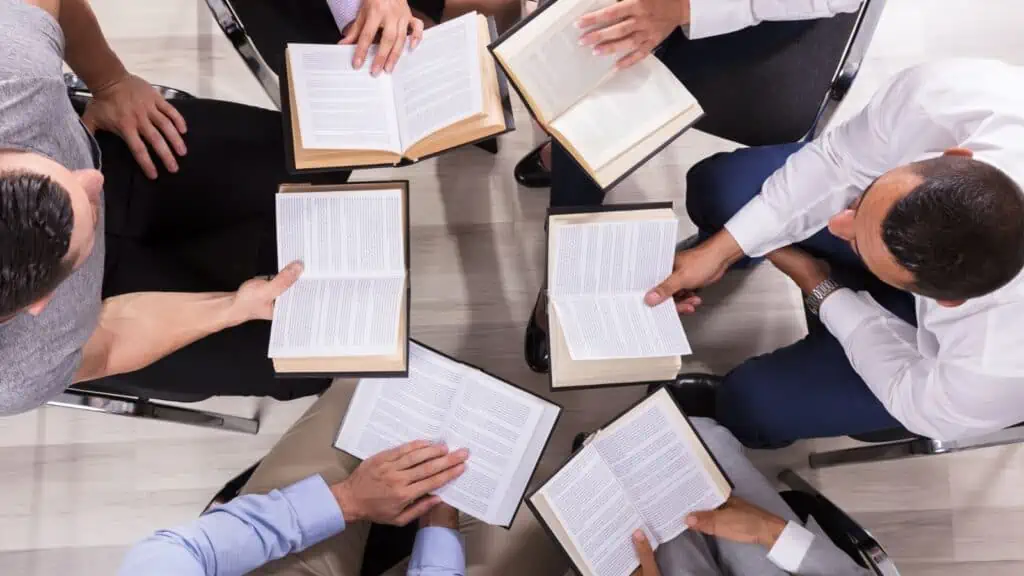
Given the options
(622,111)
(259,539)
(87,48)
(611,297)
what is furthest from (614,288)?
(87,48)

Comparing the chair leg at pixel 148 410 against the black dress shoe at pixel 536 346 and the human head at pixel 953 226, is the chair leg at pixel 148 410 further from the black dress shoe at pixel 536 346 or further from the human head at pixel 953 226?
the human head at pixel 953 226

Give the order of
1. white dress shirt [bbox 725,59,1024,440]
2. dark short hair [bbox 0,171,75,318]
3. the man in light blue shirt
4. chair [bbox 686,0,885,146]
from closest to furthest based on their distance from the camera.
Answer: dark short hair [bbox 0,171,75,318] < white dress shirt [bbox 725,59,1024,440] < the man in light blue shirt < chair [bbox 686,0,885,146]

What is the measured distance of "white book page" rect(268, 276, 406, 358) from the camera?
1.08 meters

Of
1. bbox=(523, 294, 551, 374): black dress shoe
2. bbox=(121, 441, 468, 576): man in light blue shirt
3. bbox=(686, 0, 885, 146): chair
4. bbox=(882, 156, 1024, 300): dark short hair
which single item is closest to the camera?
bbox=(882, 156, 1024, 300): dark short hair

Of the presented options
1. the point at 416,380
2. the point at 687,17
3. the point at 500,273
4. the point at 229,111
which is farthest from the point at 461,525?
the point at 687,17

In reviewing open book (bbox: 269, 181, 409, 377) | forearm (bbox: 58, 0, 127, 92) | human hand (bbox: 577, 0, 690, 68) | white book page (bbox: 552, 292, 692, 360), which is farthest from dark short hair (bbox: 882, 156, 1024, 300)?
forearm (bbox: 58, 0, 127, 92)

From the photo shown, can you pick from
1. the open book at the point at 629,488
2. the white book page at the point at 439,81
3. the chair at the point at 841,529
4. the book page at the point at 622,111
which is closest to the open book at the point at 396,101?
the white book page at the point at 439,81

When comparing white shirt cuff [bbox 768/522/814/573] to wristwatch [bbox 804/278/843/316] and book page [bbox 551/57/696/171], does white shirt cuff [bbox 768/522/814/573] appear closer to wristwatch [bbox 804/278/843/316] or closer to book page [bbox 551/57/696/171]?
wristwatch [bbox 804/278/843/316]

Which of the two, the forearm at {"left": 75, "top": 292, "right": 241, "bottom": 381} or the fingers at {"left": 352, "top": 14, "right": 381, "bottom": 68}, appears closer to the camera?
the forearm at {"left": 75, "top": 292, "right": 241, "bottom": 381}

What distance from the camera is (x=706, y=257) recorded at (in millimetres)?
1208

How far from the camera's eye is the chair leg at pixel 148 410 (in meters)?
1.18

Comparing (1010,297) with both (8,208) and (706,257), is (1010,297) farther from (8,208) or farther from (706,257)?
(8,208)

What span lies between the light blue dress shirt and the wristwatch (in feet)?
Result: 2.40

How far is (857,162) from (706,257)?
276 mm
